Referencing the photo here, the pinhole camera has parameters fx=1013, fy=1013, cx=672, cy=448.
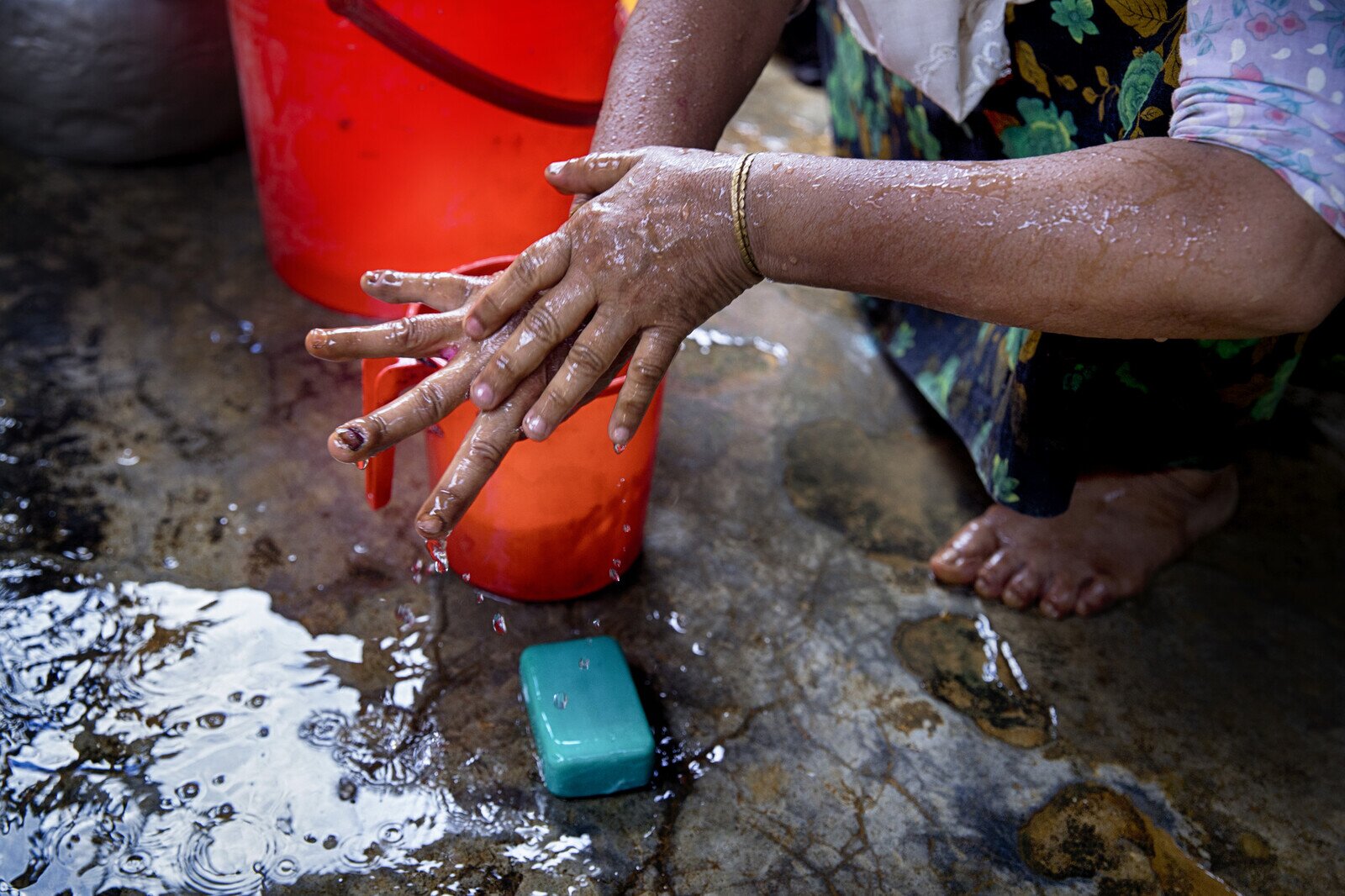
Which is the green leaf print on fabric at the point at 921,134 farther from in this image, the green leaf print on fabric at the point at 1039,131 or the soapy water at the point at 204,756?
the soapy water at the point at 204,756

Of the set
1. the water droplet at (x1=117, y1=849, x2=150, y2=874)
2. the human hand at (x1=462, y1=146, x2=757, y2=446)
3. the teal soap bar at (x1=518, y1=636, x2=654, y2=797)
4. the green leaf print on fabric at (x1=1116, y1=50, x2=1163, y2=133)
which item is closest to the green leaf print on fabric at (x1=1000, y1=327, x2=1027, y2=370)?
the green leaf print on fabric at (x1=1116, y1=50, x2=1163, y2=133)

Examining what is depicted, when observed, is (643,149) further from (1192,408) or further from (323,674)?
(1192,408)

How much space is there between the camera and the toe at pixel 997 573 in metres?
1.77

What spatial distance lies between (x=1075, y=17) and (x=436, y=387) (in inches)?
41.4

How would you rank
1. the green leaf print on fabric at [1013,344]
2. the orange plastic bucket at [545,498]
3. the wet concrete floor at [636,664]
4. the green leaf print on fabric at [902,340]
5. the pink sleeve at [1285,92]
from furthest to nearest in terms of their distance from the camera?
the green leaf print on fabric at [902,340] < the green leaf print on fabric at [1013,344] < the orange plastic bucket at [545,498] < the wet concrete floor at [636,664] < the pink sleeve at [1285,92]

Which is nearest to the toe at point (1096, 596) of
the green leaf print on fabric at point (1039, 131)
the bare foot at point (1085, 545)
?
the bare foot at point (1085, 545)

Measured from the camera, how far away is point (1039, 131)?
1.58 m

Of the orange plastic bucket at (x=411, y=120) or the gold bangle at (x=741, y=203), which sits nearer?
the gold bangle at (x=741, y=203)

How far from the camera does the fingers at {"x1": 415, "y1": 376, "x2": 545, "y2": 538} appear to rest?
1.21m

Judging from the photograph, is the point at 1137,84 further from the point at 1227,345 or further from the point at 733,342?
the point at 733,342

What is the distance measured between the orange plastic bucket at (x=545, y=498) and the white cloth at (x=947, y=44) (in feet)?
2.22

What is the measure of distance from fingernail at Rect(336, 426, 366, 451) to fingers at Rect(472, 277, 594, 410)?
0.47 feet

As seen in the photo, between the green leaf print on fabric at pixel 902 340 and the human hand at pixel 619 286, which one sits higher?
the human hand at pixel 619 286

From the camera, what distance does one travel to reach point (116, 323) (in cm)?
205
